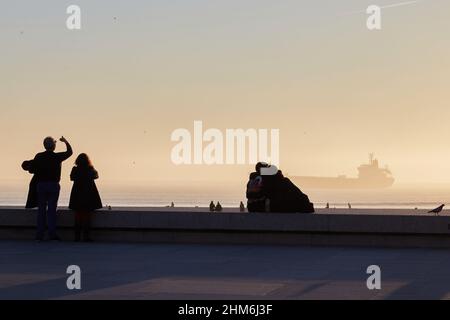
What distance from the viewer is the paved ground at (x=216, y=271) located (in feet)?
38.5

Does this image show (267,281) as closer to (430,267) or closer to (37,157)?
(430,267)

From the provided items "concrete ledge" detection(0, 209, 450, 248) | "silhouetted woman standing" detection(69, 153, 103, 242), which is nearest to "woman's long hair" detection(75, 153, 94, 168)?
"silhouetted woman standing" detection(69, 153, 103, 242)

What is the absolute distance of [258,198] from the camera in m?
19.4

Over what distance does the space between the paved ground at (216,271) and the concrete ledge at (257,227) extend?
0.61 meters

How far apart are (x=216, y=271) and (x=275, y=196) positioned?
17.0ft

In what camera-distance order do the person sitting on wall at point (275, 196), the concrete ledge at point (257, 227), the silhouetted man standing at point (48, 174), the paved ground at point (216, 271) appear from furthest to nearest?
the person sitting on wall at point (275, 196) → the silhouetted man standing at point (48, 174) → the concrete ledge at point (257, 227) → the paved ground at point (216, 271)

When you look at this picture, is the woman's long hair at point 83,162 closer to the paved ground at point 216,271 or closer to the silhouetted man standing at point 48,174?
the silhouetted man standing at point 48,174

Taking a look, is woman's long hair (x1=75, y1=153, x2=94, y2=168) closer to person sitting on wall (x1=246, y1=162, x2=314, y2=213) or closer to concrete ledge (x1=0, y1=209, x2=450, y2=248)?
concrete ledge (x1=0, y1=209, x2=450, y2=248)

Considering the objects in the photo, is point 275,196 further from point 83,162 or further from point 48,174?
point 48,174

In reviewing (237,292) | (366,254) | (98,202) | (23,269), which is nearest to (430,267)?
(366,254)

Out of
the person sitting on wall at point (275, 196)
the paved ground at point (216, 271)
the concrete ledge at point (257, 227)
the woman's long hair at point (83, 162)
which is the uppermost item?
the woman's long hair at point (83, 162)

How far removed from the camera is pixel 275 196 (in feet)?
63.0

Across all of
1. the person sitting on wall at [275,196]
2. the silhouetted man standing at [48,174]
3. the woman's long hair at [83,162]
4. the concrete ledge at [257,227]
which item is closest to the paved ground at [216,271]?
the concrete ledge at [257,227]

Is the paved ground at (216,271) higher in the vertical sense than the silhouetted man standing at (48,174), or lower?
lower
